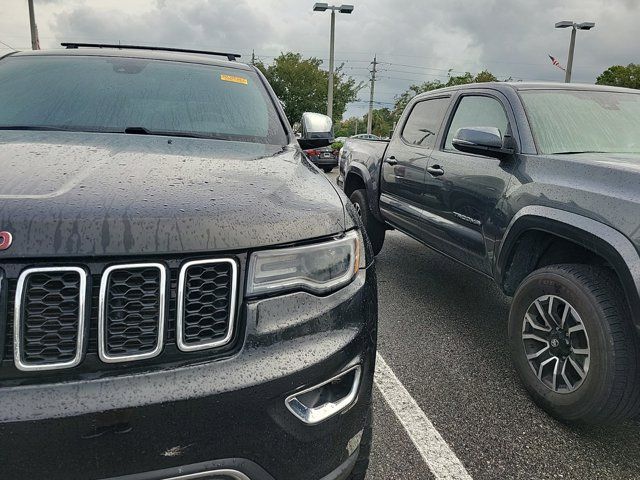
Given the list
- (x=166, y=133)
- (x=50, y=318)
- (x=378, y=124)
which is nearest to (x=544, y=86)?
(x=166, y=133)

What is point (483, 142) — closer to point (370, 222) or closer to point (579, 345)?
point (579, 345)

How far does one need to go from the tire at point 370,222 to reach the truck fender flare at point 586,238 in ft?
7.80

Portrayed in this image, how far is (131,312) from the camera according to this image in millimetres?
1179

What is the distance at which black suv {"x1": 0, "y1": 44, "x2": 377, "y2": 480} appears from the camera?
1.11 metres

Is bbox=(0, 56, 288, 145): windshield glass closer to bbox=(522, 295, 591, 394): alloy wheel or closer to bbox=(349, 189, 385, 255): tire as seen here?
bbox=(522, 295, 591, 394): alloy wheel

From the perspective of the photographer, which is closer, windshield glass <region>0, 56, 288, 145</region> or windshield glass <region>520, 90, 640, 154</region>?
windshield glass <region>0, 56, 288, 145</region>

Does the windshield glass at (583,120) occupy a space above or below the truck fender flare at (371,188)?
above

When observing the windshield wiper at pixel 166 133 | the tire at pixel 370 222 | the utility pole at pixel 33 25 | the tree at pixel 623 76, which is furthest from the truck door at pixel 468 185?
the tree at pixel 623 76

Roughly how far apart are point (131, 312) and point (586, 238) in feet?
6.60

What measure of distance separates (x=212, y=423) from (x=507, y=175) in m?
2.41

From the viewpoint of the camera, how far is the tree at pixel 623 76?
31.2 metres

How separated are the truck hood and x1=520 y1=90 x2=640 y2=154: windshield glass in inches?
74.0

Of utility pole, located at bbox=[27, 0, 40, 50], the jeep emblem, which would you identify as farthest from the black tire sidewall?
utility pole, located at bbox=[27, 0, 40, 50]

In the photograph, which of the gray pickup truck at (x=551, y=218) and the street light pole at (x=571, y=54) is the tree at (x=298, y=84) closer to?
the street light pole at (x=571, y=54)
